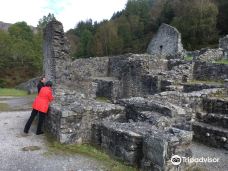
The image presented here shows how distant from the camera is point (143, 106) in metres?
9.45

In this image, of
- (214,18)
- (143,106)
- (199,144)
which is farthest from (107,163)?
(214,18)

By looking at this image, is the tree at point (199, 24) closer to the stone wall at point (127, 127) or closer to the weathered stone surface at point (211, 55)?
the weathered stone surface at point (211, 55)

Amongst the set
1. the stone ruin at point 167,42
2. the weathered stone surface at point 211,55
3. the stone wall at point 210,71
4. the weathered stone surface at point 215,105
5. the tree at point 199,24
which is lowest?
the weathered stone surface at point 215,105

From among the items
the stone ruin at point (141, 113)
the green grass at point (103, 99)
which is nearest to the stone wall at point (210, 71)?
the stone ruin at point (141, 113)

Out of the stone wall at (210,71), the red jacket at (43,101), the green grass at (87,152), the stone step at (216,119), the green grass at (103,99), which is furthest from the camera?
the green grass at (103,99)

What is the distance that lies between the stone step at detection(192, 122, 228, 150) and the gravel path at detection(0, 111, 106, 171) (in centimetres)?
405

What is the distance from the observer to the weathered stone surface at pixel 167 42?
96.9ft

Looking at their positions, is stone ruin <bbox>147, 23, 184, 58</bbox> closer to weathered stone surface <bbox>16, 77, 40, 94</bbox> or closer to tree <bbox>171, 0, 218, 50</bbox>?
tree <bbox>171, 0, 218, 50</bbox>

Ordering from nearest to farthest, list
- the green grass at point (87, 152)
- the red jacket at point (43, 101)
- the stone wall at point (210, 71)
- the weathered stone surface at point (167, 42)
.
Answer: the green grass at point (87, 152) → the red jacket at point (43, 101) → the stone wall at point (210, 71) → the weathered stone surface at point (167, 42)

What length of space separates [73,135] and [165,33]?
24.8 metres

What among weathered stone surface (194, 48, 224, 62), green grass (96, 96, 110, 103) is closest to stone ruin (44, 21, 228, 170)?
green grass (96, 96, 110, 103)

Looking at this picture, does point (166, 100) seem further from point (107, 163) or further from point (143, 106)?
point (107, 163)

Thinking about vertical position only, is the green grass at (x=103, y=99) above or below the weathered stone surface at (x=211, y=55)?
below

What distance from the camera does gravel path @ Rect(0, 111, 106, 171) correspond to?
6336 mm
